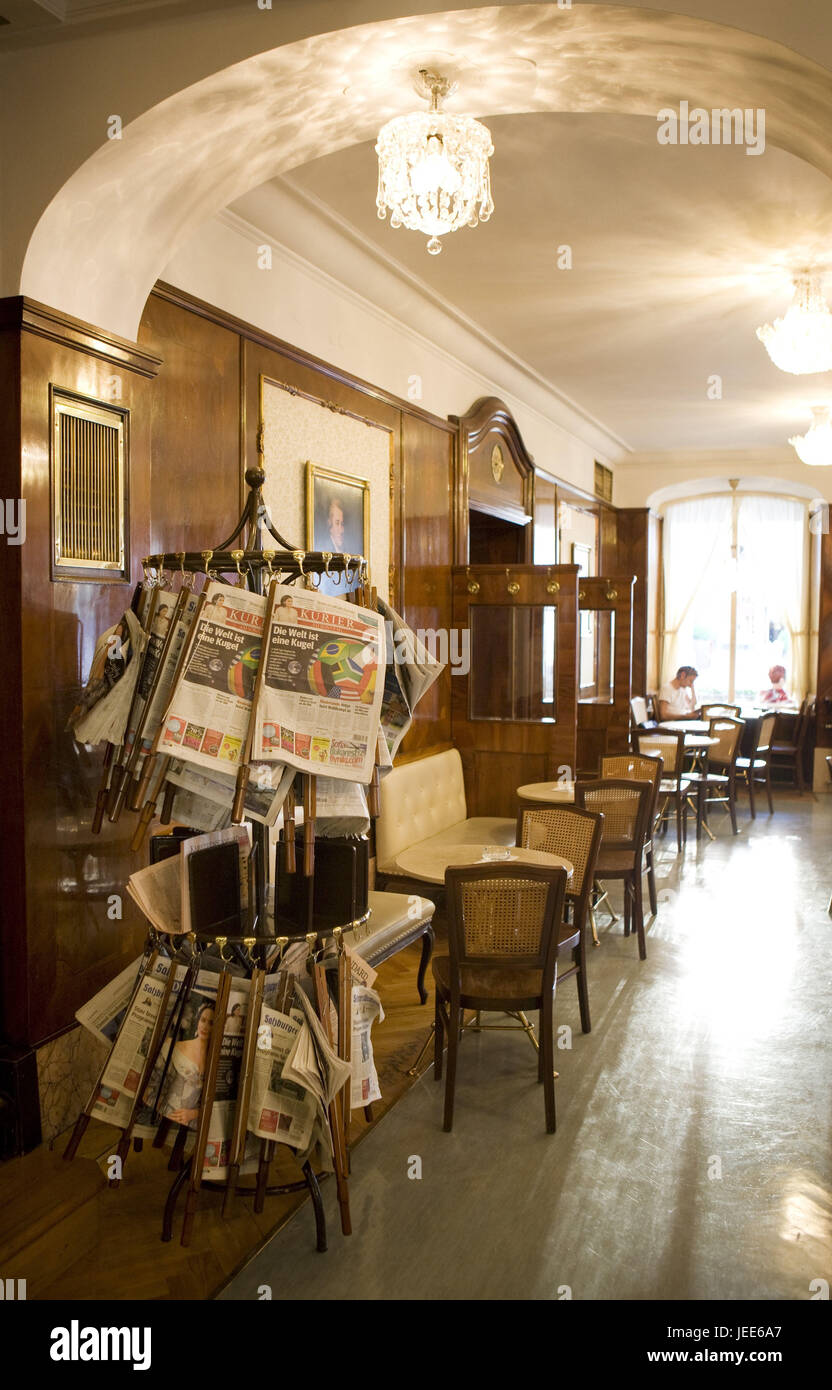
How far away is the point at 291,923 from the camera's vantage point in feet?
10.2

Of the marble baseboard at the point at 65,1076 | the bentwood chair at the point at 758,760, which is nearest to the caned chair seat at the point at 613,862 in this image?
the marble baseboard at the point at 65,1076

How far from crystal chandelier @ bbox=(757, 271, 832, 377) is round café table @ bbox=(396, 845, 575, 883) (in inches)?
128

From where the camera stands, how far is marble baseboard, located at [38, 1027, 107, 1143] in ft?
11.5

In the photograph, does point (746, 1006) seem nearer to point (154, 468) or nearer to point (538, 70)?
point (154, 468)

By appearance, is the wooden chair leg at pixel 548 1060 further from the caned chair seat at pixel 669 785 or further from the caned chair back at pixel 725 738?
the caned chair back at pixel 725 738

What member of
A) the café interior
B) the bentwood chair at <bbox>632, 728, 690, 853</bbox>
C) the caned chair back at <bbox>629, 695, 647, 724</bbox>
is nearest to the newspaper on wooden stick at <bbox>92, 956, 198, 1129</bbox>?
the café interior

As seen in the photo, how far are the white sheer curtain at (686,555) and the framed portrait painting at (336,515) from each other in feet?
28.5

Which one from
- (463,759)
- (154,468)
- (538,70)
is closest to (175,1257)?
(154,468)

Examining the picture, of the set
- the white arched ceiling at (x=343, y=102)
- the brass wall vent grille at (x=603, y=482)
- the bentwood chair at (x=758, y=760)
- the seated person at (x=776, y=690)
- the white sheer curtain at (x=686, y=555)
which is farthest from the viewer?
the white sheer curtain at (x=686, y=555)

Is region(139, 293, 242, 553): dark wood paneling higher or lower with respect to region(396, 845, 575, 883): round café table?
higher

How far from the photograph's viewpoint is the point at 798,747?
11539 millimetres

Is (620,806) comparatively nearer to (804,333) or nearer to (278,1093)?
(804,333)

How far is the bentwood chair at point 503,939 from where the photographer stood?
11.7ft

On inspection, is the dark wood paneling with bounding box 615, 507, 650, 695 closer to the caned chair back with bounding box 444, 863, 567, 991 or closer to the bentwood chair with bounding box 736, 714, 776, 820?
the bentwood chair with bounding box 736, 714, 776, 820
